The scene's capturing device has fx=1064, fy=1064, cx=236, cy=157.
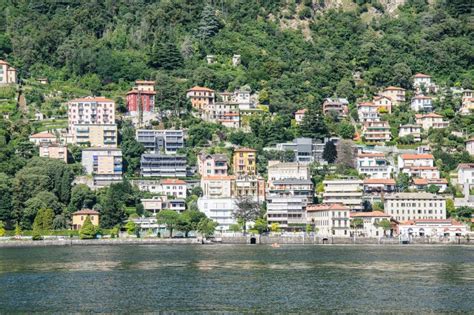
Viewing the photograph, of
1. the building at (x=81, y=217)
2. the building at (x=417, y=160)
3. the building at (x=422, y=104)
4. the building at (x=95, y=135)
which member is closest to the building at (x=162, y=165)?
the building at (x=95, y=135)

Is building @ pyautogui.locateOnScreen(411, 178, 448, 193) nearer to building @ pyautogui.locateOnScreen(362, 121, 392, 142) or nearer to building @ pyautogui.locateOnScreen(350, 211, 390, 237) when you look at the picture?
building @ pyautogui.locateOnScreen(350, 211, 390, 237)

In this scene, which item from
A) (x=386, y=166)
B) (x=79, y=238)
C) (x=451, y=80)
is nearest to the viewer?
(x=79, y=238)

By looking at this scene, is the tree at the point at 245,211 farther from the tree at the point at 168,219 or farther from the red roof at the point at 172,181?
the tree at the point at 168,219

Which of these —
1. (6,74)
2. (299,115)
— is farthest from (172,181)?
(6,74)

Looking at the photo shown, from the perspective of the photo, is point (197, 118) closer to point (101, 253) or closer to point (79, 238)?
point (79, 238)

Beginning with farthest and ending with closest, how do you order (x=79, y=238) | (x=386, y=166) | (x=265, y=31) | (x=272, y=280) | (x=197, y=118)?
(x=265, y=31), (x=197, y=118), (x=386, y=166), (x=79, y=238), (x=272, y=280)

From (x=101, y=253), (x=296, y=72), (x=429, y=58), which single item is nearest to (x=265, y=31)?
(x=296, y=72)
